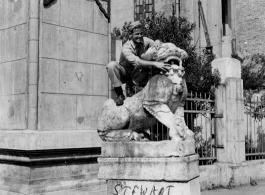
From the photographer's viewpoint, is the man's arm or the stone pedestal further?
the man's arm

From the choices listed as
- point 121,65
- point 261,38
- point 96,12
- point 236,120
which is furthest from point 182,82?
point 261,38

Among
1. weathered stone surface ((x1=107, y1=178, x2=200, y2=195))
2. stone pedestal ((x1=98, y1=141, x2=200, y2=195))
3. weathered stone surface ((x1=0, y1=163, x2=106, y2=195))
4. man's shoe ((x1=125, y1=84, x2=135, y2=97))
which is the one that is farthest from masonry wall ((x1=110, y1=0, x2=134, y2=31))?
weathered stone surface ((x1=107, y1=178, x2=200, y2=195))

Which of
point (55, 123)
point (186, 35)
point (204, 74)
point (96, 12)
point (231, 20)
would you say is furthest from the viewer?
point (231, 20)

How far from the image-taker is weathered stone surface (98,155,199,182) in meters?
4.91

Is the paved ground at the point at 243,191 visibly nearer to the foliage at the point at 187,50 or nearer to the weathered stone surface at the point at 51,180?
the foliage at the point at 187,50

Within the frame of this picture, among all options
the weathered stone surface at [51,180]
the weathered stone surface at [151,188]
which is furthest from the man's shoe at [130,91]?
the weathered stone surface at [51,180]

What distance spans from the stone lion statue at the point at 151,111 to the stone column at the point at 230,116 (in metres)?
5.61

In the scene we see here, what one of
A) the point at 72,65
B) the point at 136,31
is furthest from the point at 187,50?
the point at 136,31

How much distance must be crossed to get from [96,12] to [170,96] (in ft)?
13.7

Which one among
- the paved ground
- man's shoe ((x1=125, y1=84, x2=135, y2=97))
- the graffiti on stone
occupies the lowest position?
the paved ground

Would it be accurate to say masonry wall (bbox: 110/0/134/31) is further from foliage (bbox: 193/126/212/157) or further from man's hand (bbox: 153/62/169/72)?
man's hand (bbox: 153/62/169/72)

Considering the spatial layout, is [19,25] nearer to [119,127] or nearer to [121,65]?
[121,65]

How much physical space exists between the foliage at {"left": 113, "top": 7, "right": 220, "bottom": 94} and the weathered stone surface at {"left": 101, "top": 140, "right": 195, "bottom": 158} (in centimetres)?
629

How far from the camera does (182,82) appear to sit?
5332 mm
